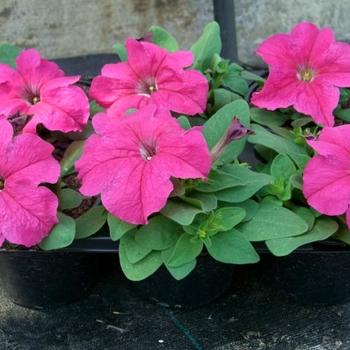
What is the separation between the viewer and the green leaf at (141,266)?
0.99 meters

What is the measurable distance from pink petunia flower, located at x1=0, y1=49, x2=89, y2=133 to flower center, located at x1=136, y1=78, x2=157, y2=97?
11cm

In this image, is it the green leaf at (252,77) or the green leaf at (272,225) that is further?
the green leaf at (252,77)

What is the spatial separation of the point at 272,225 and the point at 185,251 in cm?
15

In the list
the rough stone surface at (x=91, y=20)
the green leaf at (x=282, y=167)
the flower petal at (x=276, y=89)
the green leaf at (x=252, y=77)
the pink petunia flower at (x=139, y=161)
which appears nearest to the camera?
the pink petunia flower at (x=139, y=161)

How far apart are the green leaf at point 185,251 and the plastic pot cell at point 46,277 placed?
206 mm

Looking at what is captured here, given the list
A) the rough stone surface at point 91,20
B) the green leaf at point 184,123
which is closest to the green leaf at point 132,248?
the green leaf at point 184,123

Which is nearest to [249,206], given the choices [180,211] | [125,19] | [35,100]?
[180,211]

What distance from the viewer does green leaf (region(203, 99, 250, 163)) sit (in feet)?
3.59

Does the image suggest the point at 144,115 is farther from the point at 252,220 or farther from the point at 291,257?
the point at 291,257

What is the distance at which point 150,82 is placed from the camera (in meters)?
1.19

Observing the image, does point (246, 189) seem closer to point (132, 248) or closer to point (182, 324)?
point (132, 248)

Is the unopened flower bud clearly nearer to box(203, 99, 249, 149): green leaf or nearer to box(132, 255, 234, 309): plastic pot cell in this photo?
box(203, 99, 249, 149): green leaf

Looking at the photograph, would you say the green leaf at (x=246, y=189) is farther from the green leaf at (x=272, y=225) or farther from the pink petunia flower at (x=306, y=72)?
the pink petunia flower at (x=306, y=72)

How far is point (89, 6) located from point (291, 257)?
1449mm
